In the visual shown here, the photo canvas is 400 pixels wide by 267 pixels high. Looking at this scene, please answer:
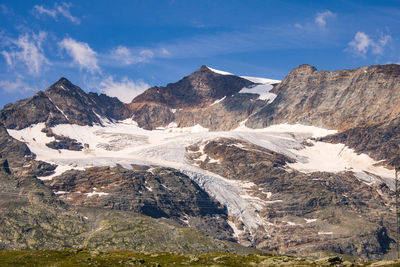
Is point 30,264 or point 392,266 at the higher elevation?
point 392,266

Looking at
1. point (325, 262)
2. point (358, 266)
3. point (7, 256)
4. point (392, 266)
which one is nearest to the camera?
point (392, 266)

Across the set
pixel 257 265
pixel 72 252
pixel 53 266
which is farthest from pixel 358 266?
pixel 72 252

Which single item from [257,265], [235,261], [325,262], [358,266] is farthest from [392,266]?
[235,261]

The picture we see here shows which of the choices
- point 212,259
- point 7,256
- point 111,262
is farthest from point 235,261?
point 7,256

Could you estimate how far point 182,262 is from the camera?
108312mm

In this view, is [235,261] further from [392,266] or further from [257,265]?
[392,266]

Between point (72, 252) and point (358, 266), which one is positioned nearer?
point (358, 266)

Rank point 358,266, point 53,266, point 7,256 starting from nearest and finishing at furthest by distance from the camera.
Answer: point 358,266, point 53,266, point 7,256

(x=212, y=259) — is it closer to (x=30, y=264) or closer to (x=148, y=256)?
(x=148, y=256)

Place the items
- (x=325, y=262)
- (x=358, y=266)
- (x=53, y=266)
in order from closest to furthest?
1. (x=358, y=266)
2. (x=325, y=262)
3. (x=53, y=266)

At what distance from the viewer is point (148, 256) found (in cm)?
12225

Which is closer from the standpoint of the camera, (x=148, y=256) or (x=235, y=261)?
(x=235, y=261)

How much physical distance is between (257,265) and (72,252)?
156 feet

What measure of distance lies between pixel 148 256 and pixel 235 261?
25.7 meters
